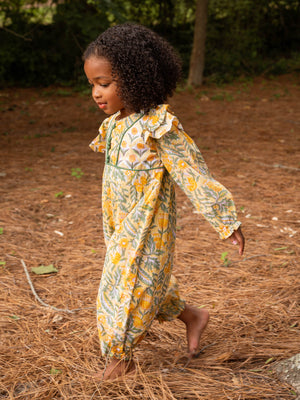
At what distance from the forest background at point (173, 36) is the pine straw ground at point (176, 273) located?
5.01 meters

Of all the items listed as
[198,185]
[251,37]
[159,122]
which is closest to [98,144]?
[159,122]

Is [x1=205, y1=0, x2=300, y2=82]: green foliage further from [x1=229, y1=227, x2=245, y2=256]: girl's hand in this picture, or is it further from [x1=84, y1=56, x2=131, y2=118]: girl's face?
[x1=229, y1=227, x2=245, y2=256]: girl's hand

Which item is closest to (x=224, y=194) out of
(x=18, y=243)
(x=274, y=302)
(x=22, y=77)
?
(x=274, y=302)

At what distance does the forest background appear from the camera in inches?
431

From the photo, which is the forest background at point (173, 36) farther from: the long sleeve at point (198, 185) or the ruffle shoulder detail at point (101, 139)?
the long sleeve at point (198, 185)

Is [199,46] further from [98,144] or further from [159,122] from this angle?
[159,122]

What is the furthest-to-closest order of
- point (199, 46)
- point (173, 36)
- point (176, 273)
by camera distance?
point (173, 36), point (199, 46), point (176, 273)

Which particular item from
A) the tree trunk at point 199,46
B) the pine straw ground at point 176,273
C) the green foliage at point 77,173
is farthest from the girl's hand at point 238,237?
the tree trunk at point 199,46

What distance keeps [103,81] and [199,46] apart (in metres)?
9.47

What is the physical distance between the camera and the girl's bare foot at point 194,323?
7.60 feet

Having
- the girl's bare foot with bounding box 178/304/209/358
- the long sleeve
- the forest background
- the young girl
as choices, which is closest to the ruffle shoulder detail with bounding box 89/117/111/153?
the young girl

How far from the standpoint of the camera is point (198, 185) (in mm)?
1893

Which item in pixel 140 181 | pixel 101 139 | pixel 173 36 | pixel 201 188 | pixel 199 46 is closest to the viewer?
pixel 201 188

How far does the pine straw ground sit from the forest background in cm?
501
